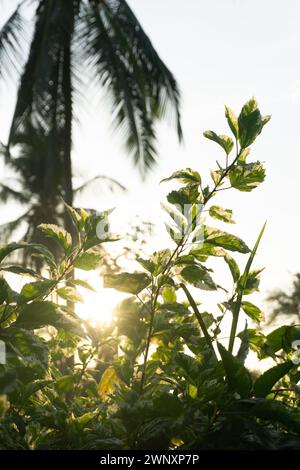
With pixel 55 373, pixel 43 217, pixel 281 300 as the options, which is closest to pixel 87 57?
pixel 43 217

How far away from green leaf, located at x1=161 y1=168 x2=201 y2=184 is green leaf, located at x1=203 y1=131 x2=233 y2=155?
6 centimetres

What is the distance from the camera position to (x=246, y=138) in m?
0.85

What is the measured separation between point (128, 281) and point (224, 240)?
0.58 feet

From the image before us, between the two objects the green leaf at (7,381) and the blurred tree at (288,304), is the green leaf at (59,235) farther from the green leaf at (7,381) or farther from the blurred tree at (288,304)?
the blurred tree at (288,304)

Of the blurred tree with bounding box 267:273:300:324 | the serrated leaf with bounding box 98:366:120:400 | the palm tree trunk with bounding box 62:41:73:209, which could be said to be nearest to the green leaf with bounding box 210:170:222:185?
the serrated leaf with bounding box 98:366:120:400

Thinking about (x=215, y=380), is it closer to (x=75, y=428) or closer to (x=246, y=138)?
(x=75, y=428)

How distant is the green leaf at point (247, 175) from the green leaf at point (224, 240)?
89 mm

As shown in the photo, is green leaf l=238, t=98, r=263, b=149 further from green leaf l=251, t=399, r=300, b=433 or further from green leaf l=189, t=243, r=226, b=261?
green leaf l=251, t=399, r=300, b=433

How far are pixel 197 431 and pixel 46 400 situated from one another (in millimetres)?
360

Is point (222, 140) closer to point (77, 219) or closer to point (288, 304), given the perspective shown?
point (77, 219)

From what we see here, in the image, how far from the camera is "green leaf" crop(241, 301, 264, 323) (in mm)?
968

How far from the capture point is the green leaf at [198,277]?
0.87 meters

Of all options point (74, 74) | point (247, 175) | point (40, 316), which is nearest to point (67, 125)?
point (74, 74)

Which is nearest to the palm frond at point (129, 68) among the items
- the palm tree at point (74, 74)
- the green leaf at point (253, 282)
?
the palm tree at point (74, 74)
